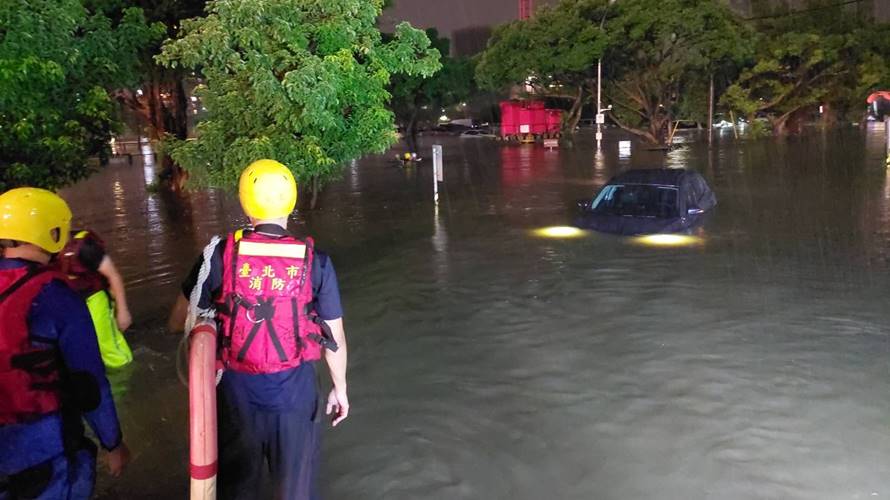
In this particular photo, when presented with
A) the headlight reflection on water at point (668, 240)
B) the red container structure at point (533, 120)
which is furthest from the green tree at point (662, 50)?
the headlight reflection on water at point (668, 240)

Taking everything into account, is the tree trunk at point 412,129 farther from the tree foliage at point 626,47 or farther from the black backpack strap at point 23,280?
the black backpack strap at point 23,280

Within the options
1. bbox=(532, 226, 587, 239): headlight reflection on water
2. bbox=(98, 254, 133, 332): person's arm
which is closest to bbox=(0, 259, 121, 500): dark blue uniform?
bbox=(98, 254, 133, 332): person's arm

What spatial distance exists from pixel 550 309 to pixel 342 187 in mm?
16585

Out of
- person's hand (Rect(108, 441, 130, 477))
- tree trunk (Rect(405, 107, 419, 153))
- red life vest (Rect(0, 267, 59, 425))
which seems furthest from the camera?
tree trunk (Rect(405, 107, 419, 153))

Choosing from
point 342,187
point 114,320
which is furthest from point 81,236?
point 342,187

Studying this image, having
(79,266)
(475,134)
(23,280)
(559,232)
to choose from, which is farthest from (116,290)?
(475,134)

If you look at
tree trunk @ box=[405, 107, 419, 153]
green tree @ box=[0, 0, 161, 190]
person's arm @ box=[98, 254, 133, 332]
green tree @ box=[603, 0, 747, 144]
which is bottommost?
person's arm @ box=[98, 254, 133, 332]

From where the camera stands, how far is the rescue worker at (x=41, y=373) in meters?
2.60

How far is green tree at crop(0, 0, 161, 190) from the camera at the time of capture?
5910mm

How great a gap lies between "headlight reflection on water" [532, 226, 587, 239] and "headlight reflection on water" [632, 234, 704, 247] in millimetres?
1204

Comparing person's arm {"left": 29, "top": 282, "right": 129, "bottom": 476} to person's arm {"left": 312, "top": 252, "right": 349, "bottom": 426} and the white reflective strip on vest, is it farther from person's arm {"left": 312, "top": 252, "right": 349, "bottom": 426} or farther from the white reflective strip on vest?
person's arm {"left": 312, "top": 252, "right": 349, "bottom": 426}

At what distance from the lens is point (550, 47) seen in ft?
119

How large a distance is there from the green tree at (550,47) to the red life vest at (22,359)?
114ft

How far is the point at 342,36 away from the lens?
28.5 feet
